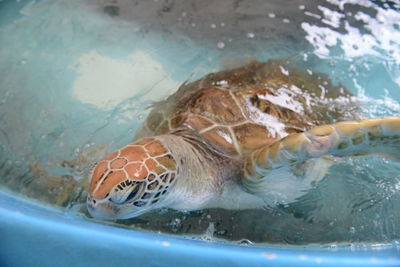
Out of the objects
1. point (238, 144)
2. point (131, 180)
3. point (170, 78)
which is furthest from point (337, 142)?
point (170, 78)

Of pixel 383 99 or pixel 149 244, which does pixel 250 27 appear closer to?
pixel 383 99

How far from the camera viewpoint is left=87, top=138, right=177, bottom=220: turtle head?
0.98 metres

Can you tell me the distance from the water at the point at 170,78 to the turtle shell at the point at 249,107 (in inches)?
7.9

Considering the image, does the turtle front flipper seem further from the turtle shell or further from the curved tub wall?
the curved tub wall

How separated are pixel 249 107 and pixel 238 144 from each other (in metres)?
0.16

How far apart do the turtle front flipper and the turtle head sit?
0.33m

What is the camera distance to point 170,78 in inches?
76.2

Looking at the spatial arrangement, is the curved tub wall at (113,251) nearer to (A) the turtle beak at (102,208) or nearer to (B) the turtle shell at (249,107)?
(A) the turtle beak at (102,208)

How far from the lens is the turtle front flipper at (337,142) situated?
101cm

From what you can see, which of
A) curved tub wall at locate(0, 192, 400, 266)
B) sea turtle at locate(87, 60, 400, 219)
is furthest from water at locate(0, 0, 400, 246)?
curved tub wall at locate(0, 192, 400, 266)

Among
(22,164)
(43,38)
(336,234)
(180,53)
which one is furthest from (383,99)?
(43,38)

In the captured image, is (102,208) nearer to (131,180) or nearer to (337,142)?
(131,180)

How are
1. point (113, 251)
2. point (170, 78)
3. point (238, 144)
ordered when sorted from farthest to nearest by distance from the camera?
point (170, 78) < point (238, 144) < point (113, 251)

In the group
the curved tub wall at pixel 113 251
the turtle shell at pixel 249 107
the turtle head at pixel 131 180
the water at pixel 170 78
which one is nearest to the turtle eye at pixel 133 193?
the turtle head at pixel 131 180
